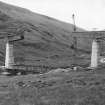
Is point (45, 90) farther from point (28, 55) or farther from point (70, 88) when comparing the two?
point (28, 55)

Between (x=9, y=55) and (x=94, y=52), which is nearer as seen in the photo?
(x=94, y=52)

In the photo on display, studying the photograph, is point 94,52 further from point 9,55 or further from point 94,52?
point 9,55

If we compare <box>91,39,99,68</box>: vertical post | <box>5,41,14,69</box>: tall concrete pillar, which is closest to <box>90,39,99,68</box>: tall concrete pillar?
<box>91,39,99,68</box>: vertical post

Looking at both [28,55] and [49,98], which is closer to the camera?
[49,98]

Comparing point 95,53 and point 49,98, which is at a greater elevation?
point 95,53

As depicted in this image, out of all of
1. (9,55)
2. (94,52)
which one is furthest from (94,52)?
(9,55)

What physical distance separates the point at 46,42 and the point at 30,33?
8209mm

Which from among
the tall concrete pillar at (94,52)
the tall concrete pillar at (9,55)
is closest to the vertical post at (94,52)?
the tall concrete pillar at (94,52)

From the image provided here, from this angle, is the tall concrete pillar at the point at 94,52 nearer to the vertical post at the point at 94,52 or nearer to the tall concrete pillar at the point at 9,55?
the vertical post at the point at 94,52

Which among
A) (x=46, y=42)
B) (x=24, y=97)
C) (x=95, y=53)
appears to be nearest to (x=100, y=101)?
(x=24, y=97)

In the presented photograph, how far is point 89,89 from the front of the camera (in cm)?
1434

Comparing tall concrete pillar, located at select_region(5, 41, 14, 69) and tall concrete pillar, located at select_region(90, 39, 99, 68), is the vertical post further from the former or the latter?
tall concrete pillar, located at select_region(5, 41, 14, 69)

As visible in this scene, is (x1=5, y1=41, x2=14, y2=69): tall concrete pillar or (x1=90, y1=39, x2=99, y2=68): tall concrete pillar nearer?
(x1=90, y1=39, x2=99, y2=68): tall concrete pillar

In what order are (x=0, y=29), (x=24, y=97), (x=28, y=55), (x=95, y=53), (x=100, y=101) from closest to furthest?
(x=100, y=101), (x=24, y=97), (x=95, y=53), (x=28, y=55), (x=0, y=29)
